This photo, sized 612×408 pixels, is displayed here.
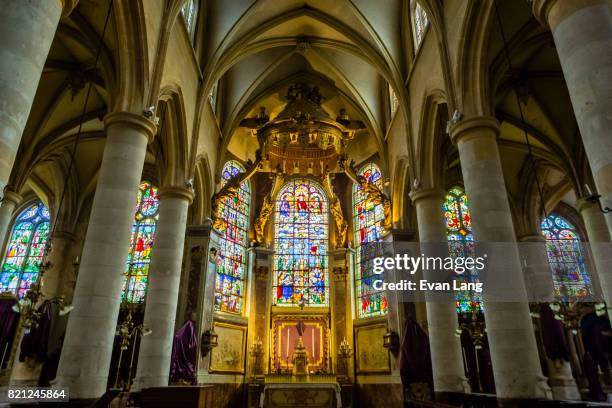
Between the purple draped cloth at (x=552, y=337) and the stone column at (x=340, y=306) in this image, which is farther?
the stone column at (x=340, y=306)

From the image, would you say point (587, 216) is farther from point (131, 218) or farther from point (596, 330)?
point (131, 218)

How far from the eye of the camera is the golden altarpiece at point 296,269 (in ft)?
53.9

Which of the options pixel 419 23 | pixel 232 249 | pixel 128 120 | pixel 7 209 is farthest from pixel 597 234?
pixel 7 209

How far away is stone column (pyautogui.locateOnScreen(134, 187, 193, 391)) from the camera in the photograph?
11641mm

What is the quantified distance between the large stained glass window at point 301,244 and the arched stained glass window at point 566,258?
10390 millimetres

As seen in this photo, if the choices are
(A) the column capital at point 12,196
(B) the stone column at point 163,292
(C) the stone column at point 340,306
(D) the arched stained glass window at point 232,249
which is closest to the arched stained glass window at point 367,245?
(C) the stone column at point 340,306

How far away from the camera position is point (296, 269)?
20.6 m

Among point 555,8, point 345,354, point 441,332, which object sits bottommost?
point 345,354

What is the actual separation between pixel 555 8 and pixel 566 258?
18.4 m

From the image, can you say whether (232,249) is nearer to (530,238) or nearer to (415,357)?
(415,357)

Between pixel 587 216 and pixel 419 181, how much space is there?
552cm

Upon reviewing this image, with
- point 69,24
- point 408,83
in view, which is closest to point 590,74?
point 408,83

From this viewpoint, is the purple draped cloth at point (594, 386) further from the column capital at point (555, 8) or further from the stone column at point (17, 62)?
the stone column at point (17, 62)

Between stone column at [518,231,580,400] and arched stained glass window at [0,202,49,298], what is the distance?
65.0 ft
